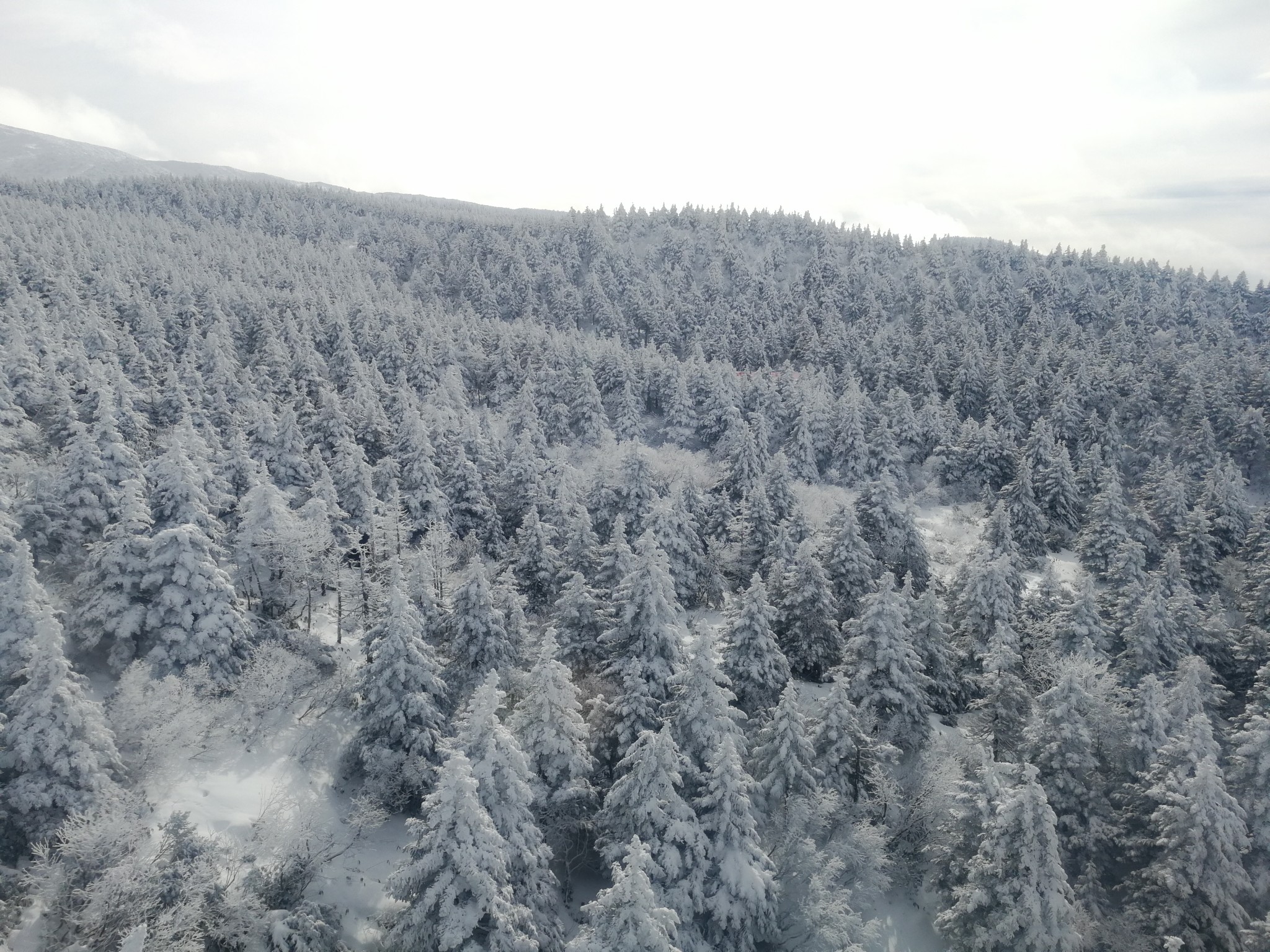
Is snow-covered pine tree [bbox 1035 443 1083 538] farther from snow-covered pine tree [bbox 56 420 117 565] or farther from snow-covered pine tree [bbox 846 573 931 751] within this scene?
snow-covered pine tree [bbox 56 420 117 565]

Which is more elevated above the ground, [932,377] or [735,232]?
[735,232]

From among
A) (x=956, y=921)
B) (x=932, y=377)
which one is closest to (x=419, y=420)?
(x=956, y=921)

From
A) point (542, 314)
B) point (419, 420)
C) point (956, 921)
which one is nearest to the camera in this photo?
point (956, 921)

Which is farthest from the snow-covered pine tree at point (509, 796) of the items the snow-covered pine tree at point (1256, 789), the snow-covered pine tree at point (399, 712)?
the snow-covered pine tree at point (1256, 789)

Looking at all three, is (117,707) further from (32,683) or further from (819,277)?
(819,277)

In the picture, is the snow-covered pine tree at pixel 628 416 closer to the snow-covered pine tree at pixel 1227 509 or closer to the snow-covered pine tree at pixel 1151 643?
the snow-covered pine tree at pixel 1151 643

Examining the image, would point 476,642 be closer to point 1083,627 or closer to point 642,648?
point 642,648

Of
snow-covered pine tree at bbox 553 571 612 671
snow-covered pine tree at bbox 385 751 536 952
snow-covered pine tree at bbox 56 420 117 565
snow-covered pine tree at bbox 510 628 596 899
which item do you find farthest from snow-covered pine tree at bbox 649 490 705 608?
snow-covered pine tree at bbox 56 420 117 565
